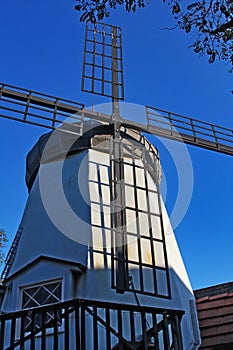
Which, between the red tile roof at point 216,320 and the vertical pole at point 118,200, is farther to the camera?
the red tile roof at point 216,320

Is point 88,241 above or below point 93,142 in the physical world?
below

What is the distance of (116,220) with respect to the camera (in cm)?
602

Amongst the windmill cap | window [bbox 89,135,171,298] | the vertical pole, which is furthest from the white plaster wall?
the vertical pole

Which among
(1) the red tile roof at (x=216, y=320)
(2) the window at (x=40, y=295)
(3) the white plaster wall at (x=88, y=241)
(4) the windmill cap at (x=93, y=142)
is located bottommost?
(1) the red tile roof at (x=216, y=320)

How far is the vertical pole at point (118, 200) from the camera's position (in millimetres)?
5523

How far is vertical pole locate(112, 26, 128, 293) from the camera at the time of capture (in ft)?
18.1

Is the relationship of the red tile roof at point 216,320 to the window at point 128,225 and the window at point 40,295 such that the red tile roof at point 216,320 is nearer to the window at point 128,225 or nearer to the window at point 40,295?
the window at point 128,225

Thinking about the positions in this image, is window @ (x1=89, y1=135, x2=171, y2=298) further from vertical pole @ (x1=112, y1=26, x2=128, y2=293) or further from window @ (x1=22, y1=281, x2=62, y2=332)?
window @ (x1=22, y1=281, x2=62, y2=332)

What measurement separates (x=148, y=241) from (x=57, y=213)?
136cm

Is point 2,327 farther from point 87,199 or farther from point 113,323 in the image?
point 87,199

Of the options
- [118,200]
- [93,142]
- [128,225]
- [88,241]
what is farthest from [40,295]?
[93,142]

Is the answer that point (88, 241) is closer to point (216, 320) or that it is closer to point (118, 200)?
point (118, 200)

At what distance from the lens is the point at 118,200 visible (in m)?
6.21

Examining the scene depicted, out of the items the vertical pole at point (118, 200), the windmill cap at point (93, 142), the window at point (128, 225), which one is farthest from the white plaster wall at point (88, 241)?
the vertical pole at point (118, 200)
